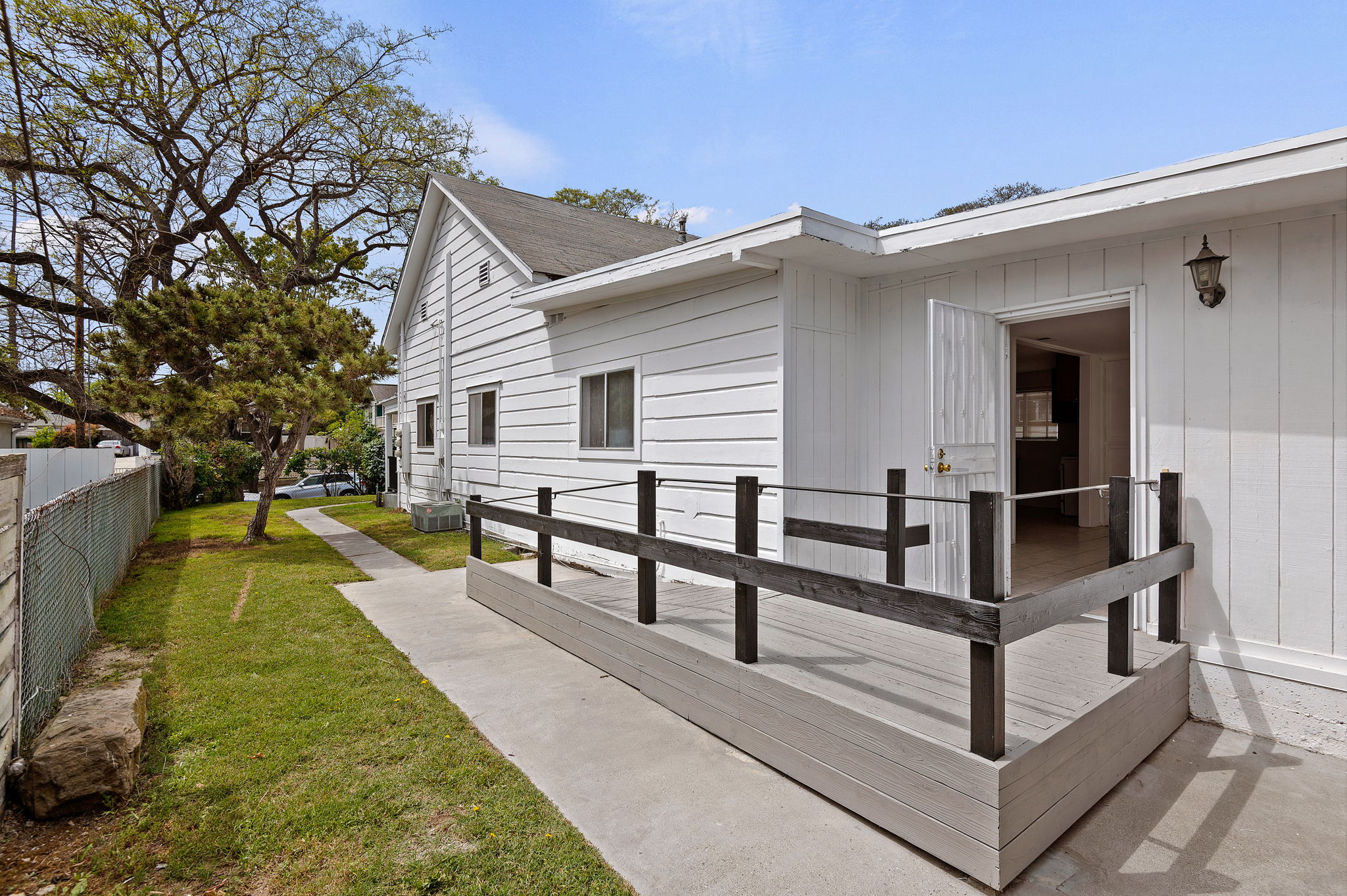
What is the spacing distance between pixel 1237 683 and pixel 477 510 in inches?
210

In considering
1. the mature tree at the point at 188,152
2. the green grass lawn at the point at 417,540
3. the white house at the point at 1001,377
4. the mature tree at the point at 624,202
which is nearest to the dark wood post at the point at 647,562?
the white house at the point at 1001,377

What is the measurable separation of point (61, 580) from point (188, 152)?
15.2 metres

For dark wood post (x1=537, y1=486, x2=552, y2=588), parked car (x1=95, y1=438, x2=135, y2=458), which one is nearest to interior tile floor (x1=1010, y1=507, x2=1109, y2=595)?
dark wood post (x1=537, y1=486, x2=552, y2=588)

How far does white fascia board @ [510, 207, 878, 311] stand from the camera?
4.34 m

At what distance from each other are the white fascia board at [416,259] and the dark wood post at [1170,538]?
993 cm

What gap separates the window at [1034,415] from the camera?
394 inches

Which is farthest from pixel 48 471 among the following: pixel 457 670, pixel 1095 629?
pixel 1095 629

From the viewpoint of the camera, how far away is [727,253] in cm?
479

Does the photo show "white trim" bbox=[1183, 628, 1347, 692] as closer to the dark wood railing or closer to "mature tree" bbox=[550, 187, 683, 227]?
the dark wood railing

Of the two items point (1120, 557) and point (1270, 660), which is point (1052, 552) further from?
point (1120, 557)

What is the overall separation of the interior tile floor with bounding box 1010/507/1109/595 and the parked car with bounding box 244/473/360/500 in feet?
57.9

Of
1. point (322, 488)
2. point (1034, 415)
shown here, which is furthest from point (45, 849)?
point (322, 488)

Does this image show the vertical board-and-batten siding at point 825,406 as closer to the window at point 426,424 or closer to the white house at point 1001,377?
the white house at point 1001,377

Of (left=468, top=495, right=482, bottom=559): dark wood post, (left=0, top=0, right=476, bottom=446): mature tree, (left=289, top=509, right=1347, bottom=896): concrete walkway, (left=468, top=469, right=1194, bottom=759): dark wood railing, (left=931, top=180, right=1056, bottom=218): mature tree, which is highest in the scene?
(left=931, top=180, right=1056, bottom=218): mature tree
